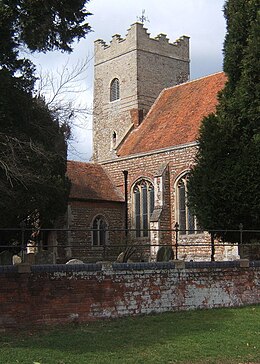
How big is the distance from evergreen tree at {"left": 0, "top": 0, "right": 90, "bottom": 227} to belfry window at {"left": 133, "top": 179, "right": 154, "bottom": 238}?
39.8ft

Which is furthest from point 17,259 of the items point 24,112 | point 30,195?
point 24,112

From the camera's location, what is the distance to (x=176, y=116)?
1176 inches

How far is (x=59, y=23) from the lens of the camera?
14.5m

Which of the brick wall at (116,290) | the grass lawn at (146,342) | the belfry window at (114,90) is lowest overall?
the grass lawn at (146,342)

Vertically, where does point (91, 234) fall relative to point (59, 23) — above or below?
below

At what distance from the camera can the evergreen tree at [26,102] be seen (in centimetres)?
1382

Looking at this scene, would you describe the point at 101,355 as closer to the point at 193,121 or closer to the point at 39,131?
Result: the point at 39,131

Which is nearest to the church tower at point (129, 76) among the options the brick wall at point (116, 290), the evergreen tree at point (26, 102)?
the evergreen tree at point (26, 102)

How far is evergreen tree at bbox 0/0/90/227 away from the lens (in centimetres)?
1382

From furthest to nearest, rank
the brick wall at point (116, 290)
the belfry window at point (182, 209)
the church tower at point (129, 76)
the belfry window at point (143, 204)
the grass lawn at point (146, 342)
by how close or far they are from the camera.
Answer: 1. the church tower at point (129, 76)
2. the belfry window at point (143, 204)
3. the belfry window at point (182, 209)
4. the brick wall at point (116, 290)
5. the grass lawn at point (146, 342)

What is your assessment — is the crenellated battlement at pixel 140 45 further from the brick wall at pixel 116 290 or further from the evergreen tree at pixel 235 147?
the brick wall at pixel 116 290

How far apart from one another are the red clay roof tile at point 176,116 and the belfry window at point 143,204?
1840 mm

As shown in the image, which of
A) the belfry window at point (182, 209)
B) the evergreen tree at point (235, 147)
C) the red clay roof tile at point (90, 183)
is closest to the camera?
the evergreen tree at point (235, 147)

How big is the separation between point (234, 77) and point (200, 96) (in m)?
10.2
